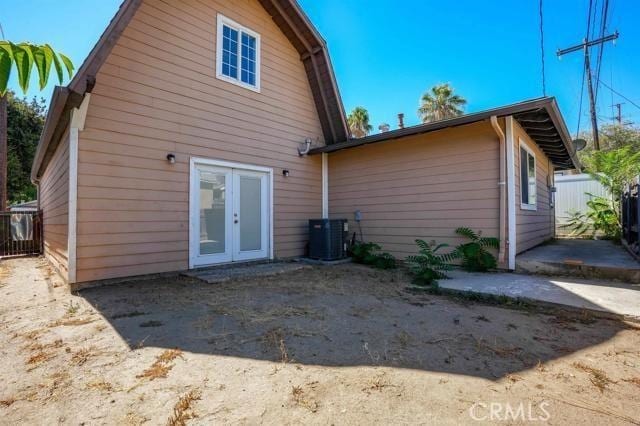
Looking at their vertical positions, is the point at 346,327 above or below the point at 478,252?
below

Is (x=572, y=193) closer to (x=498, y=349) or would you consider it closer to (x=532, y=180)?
(x=532, y=180)

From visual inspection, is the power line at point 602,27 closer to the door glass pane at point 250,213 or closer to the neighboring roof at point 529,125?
the neighboring roof at point 529,125

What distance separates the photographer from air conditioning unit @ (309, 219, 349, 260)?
694 cm

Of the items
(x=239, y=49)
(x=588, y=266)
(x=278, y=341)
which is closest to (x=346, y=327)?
(x=278, y=341)

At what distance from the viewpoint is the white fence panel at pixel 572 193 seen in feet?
38.1

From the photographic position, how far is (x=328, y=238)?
22.8 ft

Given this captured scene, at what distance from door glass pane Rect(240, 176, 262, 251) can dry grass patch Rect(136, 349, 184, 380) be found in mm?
4046

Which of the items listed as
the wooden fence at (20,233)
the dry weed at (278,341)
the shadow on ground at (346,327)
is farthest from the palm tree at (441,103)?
the wooden fence at (20,233)

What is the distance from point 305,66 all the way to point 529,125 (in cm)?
506

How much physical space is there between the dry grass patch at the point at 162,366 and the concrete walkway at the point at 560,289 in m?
3.55

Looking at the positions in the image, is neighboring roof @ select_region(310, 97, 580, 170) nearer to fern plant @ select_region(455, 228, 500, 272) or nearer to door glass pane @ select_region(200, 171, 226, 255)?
fern plant @ select_region(455, 228, 500, 272)

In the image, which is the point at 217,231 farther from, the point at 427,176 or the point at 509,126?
the point at 509,126

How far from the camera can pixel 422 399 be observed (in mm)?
1806

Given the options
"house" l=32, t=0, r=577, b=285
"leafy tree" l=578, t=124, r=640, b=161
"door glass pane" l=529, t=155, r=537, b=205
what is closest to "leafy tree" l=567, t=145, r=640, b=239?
"house" l=32, t=0, r=577, b=285
